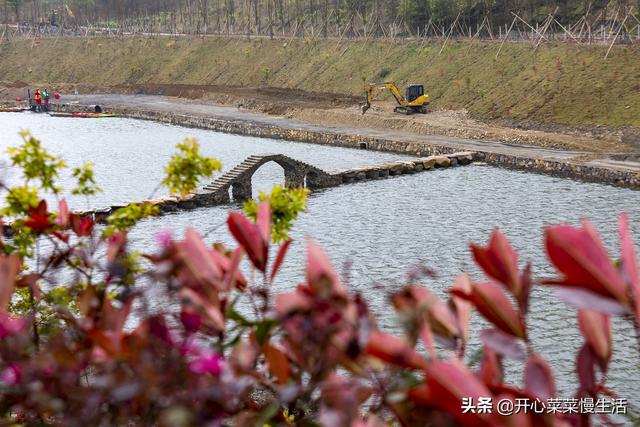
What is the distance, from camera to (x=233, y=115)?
74.7 meters

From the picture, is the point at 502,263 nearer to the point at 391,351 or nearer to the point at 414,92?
the point at 391,351

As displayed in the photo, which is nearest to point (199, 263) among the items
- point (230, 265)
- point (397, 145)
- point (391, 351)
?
point (230, 265)

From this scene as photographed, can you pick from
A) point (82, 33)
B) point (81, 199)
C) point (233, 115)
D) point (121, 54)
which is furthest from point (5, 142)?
point (82, 33)

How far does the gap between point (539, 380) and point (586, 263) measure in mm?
437

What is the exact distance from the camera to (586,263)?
9.48ft

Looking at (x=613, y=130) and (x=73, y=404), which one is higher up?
(x=73, y=404)

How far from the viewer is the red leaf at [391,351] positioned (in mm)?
2920

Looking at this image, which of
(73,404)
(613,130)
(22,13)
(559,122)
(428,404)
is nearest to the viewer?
(428,404)

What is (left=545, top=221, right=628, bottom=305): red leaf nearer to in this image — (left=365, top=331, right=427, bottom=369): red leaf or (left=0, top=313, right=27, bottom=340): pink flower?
(left=365, top=331, right=427, bottom=369): red leaf

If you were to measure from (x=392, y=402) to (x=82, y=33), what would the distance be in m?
140

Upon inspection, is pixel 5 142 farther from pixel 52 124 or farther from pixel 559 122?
pixel 559 122

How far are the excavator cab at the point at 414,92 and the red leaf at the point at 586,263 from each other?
6219 centimetres

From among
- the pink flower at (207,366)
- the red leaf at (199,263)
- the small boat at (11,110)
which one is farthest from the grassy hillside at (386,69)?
the pink flower at (207,366)

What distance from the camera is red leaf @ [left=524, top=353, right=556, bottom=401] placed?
2.93 m
